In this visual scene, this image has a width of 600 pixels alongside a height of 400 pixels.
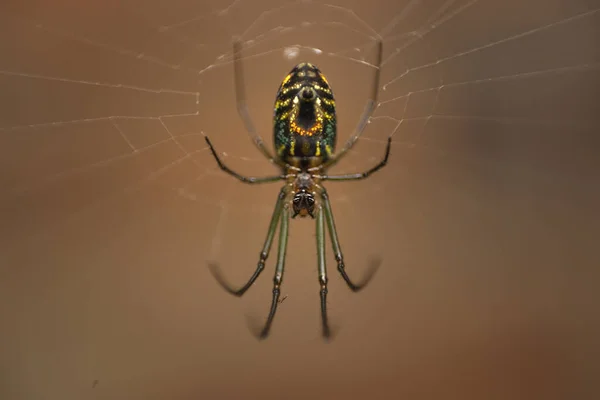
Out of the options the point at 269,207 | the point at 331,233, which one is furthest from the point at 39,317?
the point at 331,233

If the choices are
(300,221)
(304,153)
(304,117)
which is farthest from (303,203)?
(300,221)

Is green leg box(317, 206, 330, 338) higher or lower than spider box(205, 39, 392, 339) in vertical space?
lower

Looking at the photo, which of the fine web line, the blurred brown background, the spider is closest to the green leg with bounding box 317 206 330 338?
the spider

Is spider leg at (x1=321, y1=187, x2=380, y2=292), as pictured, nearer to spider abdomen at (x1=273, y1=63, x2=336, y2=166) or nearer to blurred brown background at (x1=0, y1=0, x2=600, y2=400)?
spider abdomen at (x1=273, y1=63, x2=336, y2=166)

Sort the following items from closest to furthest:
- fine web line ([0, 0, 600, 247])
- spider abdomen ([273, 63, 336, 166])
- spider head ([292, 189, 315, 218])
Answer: spider abdomen ([273, 63, 336, 166]) → spider head ([292, 189, 315, 218]) → fine web line ([0, 0, 600, 247])

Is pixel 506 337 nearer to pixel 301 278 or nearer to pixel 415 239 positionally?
pixel 415 239

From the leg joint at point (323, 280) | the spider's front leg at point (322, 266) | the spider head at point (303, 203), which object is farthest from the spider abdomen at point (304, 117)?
the leg joint at point (323, 280)

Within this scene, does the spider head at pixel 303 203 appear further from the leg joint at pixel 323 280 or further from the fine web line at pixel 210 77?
the fine web line at pixel 210 77

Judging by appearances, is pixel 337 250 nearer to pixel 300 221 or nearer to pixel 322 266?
pixel 322 266
